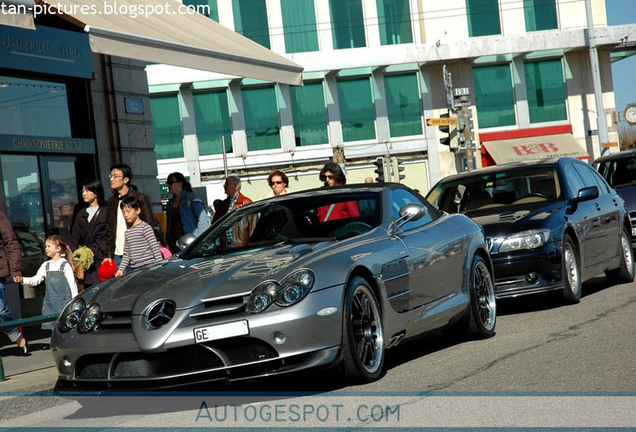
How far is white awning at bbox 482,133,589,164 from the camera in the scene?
136ft

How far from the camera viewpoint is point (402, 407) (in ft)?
18.2

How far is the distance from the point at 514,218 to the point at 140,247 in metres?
3.77

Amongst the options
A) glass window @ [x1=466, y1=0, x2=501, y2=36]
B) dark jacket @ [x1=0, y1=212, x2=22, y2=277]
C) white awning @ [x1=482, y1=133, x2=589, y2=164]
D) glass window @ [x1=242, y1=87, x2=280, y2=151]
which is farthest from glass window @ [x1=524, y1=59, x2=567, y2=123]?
dark jacket @ [x1=0, y1=212, x2=22, y2=277]

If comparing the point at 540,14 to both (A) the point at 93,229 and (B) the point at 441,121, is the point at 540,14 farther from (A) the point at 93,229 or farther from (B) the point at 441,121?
(A) the point at 93,229

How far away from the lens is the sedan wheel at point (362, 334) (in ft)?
20.2

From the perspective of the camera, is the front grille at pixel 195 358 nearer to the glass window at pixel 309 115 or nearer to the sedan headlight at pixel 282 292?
the sedan headlight at pixel 282 292

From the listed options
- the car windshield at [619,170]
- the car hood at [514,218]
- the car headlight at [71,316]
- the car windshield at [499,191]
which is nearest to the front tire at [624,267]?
the car windshield at [499,191]

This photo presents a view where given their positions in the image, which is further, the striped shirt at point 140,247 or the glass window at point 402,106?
the glass window at point 402,106

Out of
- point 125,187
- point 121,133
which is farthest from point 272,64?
point 121,133

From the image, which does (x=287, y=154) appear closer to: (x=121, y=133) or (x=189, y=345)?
(x=121, y=133)

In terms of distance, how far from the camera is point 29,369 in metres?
8.92

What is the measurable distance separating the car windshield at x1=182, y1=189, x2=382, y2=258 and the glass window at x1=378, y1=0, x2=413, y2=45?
113 feet

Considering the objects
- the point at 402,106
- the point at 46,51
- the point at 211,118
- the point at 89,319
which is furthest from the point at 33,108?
the point at 402,106

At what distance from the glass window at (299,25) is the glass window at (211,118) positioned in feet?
11.4
